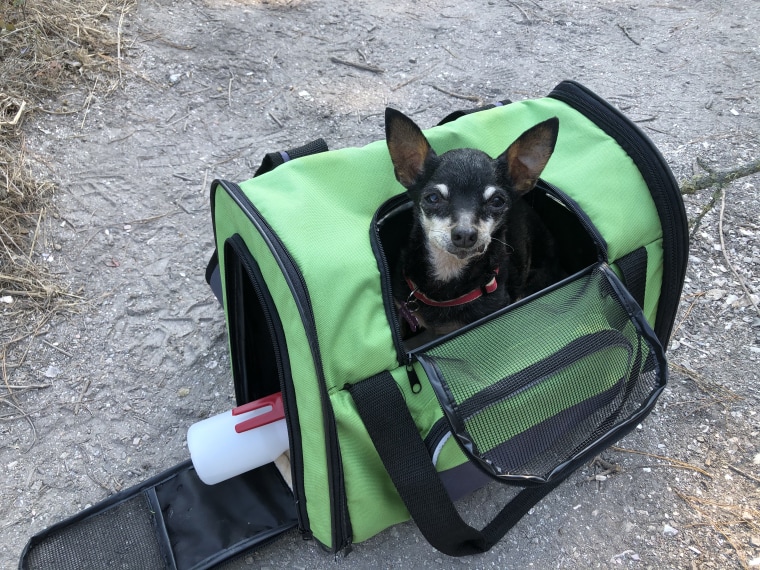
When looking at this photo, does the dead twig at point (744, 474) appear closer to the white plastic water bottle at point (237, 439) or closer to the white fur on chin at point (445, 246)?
the white fur on chin at point (445, 246)

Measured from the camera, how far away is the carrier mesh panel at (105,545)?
6.08 ft

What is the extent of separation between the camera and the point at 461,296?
2271 mm

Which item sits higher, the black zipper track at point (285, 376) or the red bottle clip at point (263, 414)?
the black zipper track at point (285, 376)

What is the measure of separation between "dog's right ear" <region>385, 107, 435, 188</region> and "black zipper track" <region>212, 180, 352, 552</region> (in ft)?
1.76

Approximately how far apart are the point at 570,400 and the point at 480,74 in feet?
9.15

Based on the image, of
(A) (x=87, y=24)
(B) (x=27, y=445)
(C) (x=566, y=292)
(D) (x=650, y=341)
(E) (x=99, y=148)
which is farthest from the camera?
(A) (x=87, y=24)

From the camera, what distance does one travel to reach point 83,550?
1.88 meters

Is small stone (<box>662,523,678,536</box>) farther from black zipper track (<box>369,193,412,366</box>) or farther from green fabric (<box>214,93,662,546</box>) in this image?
black zipper track (<box>369,193,412,366</box>)

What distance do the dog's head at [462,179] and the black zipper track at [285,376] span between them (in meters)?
0.62

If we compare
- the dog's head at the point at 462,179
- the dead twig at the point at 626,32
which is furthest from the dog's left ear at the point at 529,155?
the dead twig at the point at 626,32

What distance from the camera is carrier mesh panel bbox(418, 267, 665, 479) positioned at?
161 cm

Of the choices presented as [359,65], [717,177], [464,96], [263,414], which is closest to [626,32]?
[464,96]

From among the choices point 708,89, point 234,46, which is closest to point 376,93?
point 234,46

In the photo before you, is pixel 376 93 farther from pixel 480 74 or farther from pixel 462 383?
pixel 462 383
